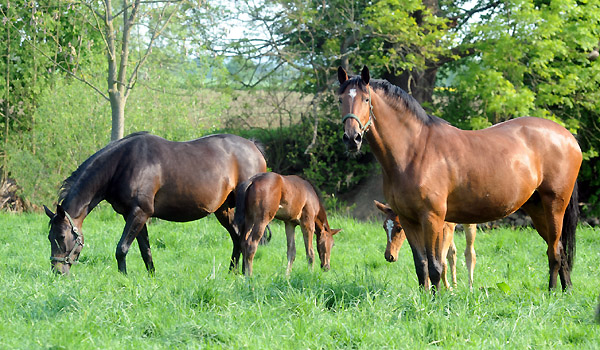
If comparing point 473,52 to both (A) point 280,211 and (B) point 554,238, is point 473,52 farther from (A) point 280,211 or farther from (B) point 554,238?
(B) point 554,238

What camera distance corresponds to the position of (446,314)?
5082 millimetres

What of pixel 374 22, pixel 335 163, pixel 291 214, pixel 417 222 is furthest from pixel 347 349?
pixel 335 163

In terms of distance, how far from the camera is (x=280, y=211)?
8.73 meters

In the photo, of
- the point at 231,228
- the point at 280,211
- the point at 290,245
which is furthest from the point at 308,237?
the point at 231,228

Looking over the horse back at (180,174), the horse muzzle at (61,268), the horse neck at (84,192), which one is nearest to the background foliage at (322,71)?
the horse back at (180,174)

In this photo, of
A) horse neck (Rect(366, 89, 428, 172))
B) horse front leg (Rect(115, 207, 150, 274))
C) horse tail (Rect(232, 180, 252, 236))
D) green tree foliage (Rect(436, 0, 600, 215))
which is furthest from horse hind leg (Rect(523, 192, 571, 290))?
green tree foliage (Rect(436, 0, 600, 215))

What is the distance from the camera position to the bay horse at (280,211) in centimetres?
809

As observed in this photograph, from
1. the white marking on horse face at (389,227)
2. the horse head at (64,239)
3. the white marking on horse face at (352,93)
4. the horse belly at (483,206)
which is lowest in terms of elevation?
the horse head at (64,239)

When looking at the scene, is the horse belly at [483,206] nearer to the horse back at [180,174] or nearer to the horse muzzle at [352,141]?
the horse muzzle at [352,141]

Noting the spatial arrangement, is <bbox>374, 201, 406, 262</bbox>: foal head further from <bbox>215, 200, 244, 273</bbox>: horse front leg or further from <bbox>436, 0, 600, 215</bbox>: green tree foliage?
<bbox>436, 0, 600, 215</bbox>: green tree foliage

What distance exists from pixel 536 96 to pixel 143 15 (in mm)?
9256

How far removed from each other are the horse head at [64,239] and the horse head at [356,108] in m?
3.57

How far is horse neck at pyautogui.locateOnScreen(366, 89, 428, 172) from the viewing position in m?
5.66

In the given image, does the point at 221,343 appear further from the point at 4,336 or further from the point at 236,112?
the point at 236,112
